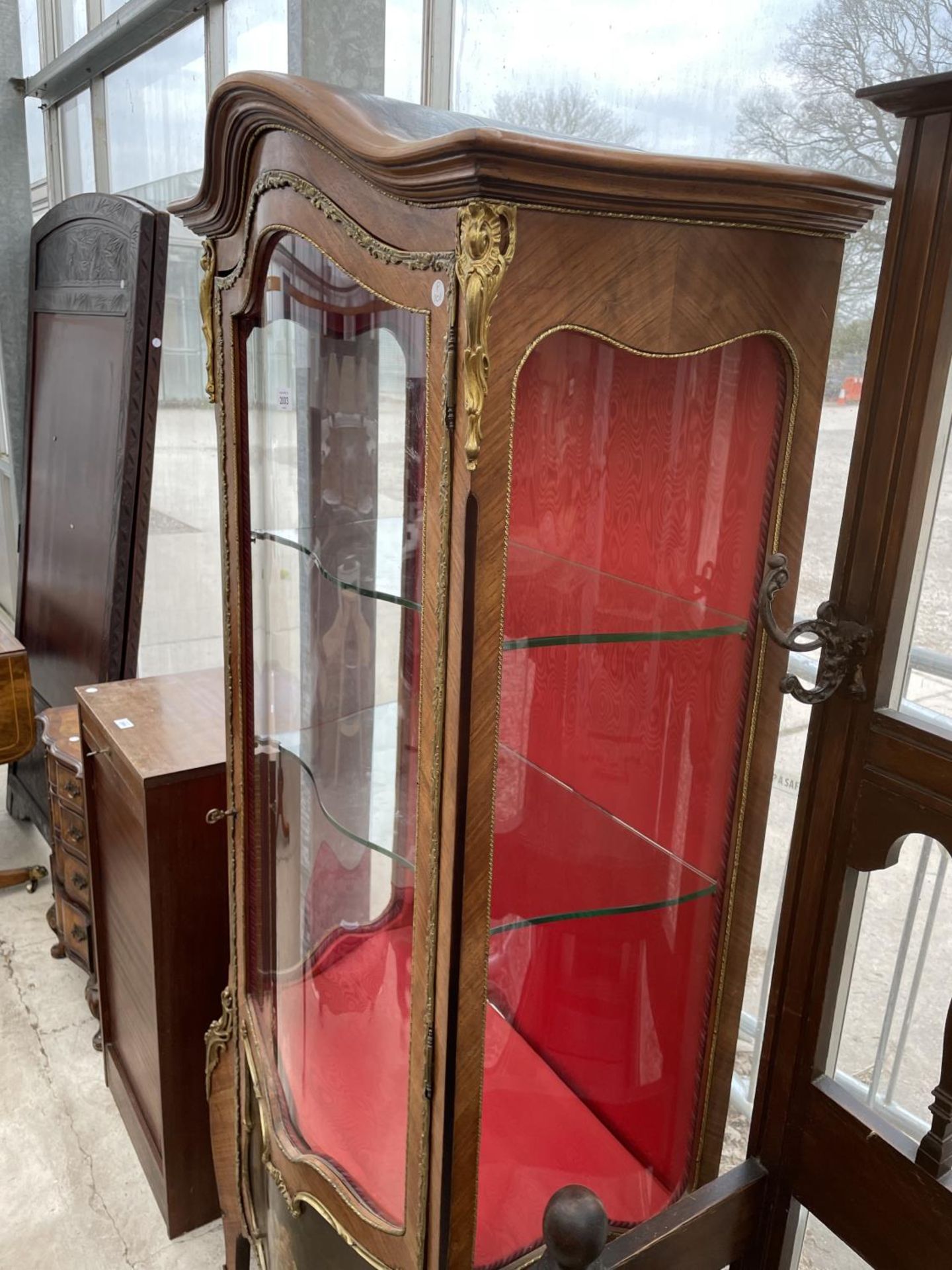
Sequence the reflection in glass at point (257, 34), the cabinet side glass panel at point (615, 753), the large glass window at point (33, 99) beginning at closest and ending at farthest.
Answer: the cabinet side glass panel at point (615, 753), the reflection in glass at point (257, 34), the large glass window at point (33, 99)

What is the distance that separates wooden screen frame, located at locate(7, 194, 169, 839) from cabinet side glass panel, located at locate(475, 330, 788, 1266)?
1.66 metres

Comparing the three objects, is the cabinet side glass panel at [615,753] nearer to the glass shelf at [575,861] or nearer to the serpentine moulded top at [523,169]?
the glass shelf at [575,861]

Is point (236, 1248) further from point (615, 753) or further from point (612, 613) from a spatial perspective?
point (612, 613)

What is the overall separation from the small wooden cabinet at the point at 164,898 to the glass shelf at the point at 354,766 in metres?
0.48

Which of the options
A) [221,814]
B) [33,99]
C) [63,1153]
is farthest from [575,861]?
[33,99]

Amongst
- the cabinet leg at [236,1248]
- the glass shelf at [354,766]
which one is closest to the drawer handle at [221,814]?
the glass shelf at [354,766]

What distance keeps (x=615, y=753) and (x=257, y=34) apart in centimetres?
181

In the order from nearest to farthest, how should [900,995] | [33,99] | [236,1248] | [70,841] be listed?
[900,995]
[236,1248]
[70,841]
[33,99]

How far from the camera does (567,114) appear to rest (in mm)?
1343

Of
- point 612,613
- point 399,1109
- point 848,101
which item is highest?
point 848,101

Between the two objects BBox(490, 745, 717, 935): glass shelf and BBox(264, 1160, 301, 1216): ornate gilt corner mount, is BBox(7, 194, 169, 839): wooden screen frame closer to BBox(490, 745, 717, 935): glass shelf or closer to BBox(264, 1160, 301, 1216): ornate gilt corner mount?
BBox(264, 1160, 301, 1216): ornate gilt corner mount

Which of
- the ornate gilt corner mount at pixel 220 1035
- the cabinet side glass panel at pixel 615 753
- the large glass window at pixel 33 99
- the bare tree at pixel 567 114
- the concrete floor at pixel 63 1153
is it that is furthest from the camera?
the large glass window at pixel 33 99

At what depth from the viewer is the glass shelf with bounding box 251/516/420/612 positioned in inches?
36.4

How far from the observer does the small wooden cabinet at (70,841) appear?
2244 millimetres
